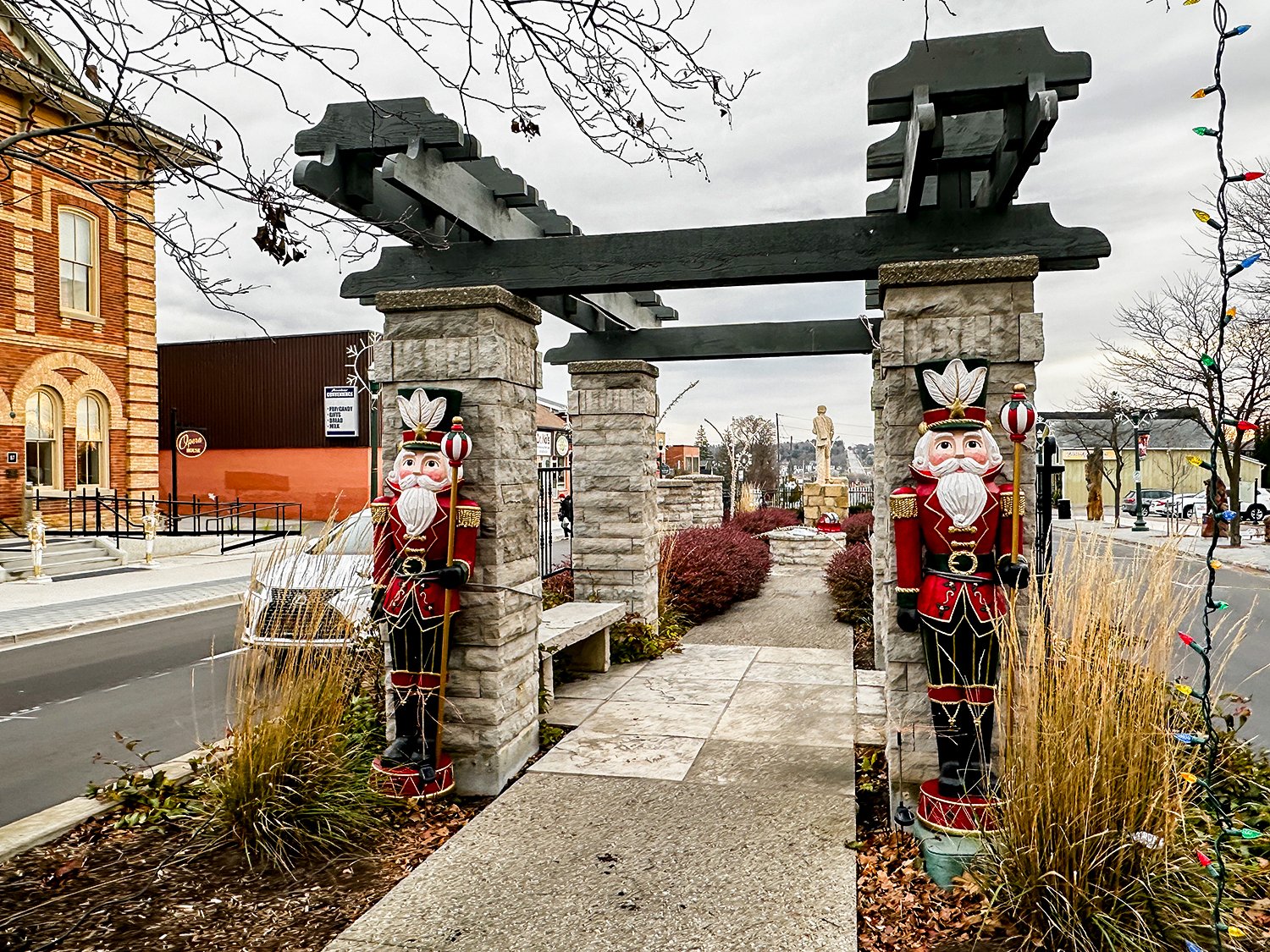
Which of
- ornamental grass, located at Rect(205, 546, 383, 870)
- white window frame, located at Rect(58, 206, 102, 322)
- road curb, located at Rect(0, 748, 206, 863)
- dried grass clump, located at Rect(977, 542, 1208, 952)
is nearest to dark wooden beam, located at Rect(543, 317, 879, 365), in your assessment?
ornamental grass, located at Rect(205, 546, 383, 870)

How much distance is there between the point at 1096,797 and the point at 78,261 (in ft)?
70.8

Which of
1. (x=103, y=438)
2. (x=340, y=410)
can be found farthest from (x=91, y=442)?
(x=340, y=410)

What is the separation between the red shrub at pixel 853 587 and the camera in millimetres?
10469

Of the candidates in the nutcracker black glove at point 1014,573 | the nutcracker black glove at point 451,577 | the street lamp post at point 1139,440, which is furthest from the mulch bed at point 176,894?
the street lamp post at point 1139,440

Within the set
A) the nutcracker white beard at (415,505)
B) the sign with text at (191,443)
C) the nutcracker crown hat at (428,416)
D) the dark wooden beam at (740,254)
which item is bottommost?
the nutcracker white beard at (415,505)

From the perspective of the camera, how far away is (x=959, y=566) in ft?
12.5

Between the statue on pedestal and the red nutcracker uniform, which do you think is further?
the statue on pedestal

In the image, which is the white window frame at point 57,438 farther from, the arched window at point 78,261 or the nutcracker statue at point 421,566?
the nutcracker statue at point 421,566

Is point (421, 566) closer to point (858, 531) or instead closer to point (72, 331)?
point (858, 531)

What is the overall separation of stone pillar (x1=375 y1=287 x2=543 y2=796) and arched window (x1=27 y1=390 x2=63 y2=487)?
54.1 ft

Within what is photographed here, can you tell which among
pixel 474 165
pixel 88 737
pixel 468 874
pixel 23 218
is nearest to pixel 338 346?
pixel 23 218

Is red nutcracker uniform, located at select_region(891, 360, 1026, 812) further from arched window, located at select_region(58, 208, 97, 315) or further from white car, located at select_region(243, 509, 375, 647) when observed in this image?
arched window, located at select_region(58, 208, 97, 315)

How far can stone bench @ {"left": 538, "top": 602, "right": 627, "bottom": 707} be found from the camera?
6641mm

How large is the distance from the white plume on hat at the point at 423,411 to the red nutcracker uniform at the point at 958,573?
2387mm
